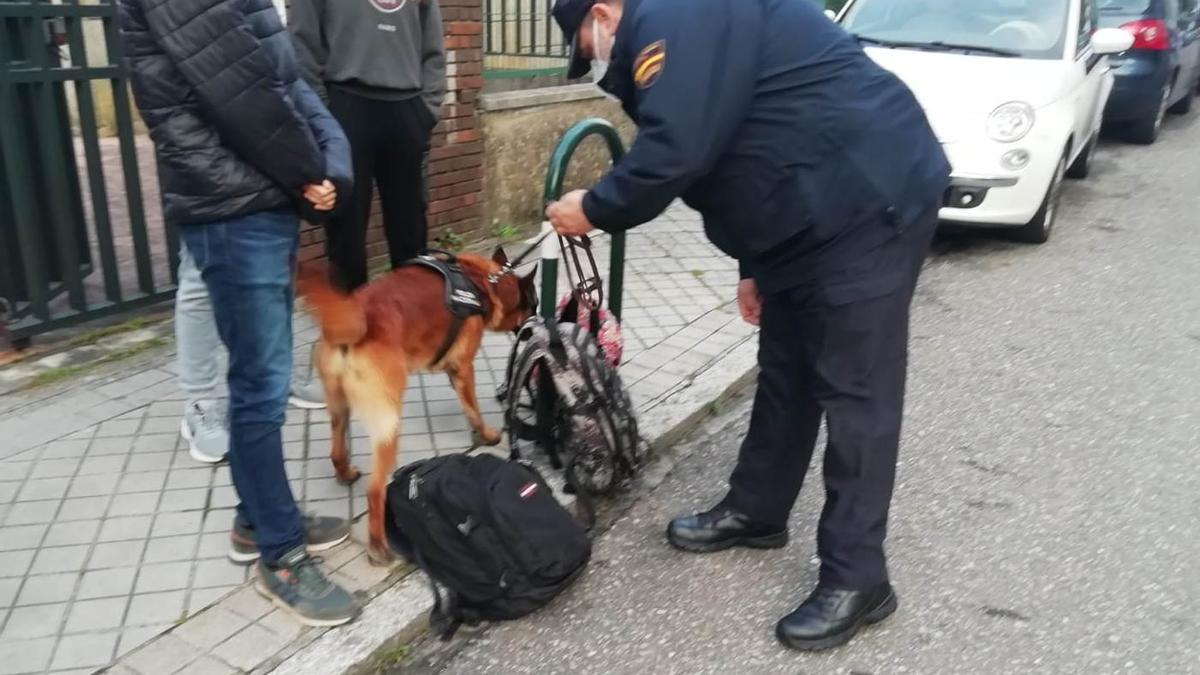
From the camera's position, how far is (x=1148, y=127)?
10.6 meters

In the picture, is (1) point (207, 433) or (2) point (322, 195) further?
(1) point (207, 433)

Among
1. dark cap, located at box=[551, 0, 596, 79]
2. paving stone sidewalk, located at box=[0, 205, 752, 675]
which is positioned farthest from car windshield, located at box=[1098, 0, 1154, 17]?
dark cap, located at box=[551, 0, 596, 79]

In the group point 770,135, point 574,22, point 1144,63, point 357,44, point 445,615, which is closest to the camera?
point 770,135

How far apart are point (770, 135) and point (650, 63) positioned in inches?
14.2

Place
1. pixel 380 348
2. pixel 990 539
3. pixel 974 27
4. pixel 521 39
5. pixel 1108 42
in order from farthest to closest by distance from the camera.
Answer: pixel 521 39, pixel 1108 42, pixel 974 27, pixel 990 539, pixel 380 348

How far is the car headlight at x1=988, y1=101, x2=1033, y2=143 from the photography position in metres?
6.21

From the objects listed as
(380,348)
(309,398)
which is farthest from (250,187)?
(309,398)

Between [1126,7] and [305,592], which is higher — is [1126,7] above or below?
above

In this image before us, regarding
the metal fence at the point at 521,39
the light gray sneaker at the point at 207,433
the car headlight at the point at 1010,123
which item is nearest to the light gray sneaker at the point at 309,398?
the light gray sneaker at the point at 207,433

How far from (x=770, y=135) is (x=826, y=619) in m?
1.36

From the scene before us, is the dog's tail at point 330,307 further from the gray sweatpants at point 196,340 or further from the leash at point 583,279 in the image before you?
the leash at point 583,279

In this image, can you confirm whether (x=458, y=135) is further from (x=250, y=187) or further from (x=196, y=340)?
(x=250, y=187)

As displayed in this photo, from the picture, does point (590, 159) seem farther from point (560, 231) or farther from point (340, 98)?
point (560, 231)

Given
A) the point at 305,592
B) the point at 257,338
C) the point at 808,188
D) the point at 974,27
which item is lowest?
the point at 305,592
